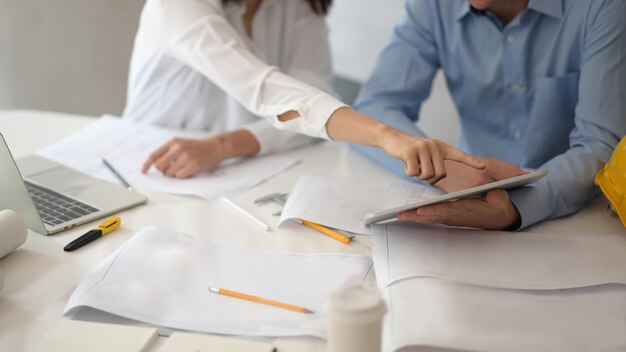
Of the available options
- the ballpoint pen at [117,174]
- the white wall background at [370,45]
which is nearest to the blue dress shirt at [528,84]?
the ballpoint pen at [117,174]

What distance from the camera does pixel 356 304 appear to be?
23.5 inches

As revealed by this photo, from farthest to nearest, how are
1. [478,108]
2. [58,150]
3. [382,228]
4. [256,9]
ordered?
1. [256,9]
2. [478,108]
3. [58,150]
4. [382,228]

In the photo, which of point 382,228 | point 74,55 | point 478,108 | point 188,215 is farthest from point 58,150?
point 74,55

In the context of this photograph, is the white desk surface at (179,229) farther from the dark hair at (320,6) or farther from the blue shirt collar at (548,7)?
the dark hair at (320,6)

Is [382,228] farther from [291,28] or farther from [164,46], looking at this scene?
[291,28]

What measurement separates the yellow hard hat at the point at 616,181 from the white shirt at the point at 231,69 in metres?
0.44

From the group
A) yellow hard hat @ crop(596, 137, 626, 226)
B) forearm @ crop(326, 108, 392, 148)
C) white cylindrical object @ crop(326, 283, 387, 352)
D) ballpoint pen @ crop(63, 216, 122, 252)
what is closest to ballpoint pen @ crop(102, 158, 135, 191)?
ballpoint pen @ crop(63, 216, 122, 252)

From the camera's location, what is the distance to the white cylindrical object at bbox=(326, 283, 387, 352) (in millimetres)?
591

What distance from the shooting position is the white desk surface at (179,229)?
804 millimetres

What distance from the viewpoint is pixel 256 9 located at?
5.57ft

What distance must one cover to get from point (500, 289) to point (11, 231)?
0.64 metres

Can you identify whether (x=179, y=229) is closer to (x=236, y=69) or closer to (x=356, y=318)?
(x=236, y=69)

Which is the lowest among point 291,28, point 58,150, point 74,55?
point 74,55

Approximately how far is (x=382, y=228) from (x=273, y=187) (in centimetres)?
29
